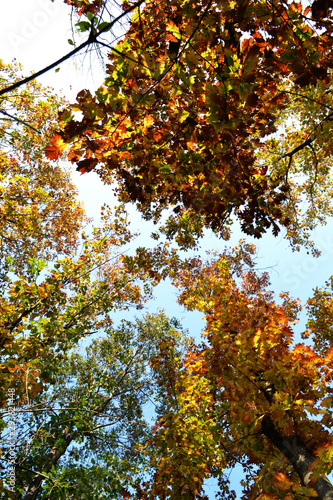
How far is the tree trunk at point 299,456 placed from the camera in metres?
2.73

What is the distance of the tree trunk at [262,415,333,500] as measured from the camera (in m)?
2.73

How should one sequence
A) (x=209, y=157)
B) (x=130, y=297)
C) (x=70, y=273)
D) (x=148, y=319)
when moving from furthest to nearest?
(x=148, y=319), (x=130, y=297), (x=70, y=273), (x=209, y=157)

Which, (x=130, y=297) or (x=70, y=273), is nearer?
(x=70, y=273)

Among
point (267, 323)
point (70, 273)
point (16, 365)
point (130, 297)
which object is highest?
point (130, 297)

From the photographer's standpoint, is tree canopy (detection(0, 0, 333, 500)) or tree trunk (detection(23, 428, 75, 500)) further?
tree trunk (detection(23, 428, 75, 500))

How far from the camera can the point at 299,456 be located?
129 inches

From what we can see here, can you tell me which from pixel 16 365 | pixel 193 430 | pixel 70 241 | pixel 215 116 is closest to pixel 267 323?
pixel 193 430

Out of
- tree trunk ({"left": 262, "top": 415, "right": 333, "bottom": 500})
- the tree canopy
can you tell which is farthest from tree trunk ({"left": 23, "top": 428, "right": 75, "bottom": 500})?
tree trunk ({"left": 262, "top": 415, "right": 333, "bottom": 500})

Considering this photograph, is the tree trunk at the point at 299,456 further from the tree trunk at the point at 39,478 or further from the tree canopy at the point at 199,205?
the tree trunk at the point at 39,478

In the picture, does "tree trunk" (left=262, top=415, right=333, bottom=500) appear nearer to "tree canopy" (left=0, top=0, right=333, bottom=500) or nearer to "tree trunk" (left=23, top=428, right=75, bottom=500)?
"tree canopy" (left=0, top=0, right=333, bottom=500)

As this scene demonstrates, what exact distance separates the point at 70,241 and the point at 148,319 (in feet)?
19.2

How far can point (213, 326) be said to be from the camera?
518cm

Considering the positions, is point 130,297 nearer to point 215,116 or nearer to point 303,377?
point 303,377

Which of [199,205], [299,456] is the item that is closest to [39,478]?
[299,456]
